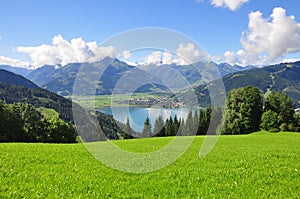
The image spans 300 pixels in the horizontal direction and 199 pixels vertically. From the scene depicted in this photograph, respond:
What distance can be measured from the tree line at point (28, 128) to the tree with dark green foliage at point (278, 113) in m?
57.9

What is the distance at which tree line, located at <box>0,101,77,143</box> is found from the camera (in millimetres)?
67812

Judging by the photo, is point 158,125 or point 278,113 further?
point 278,113

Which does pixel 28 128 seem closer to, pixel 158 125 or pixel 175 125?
pixel 158 125

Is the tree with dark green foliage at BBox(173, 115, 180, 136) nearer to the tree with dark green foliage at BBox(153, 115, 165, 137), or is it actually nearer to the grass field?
the tree with dark green foliage at BBox(153, 115, 165, 137)

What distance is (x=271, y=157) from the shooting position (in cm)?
2373

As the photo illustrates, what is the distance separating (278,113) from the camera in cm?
8556

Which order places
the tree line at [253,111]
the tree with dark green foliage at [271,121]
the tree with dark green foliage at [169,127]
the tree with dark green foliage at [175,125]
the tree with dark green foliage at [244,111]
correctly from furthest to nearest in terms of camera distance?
the tree with dark green foliage at [169,127], the tree with dark green foliage at [175,125], the tree with dark green foliage at [244,111], the tree line at [253,111], the tree with dark green foliage at [271,121]

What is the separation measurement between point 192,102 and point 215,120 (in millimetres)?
91305

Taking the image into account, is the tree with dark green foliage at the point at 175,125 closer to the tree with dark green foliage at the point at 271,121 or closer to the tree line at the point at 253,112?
the tree line at the point at 253,112

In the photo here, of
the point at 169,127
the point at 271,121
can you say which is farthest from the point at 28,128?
the point at 271,121

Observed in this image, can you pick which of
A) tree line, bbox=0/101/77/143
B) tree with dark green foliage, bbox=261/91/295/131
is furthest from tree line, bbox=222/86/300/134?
tree line, bbox=0/101/77/143

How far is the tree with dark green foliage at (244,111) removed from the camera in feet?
285

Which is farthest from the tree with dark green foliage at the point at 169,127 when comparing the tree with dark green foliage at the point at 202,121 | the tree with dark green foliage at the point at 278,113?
the tree with dark green foliage at the point at 278,113

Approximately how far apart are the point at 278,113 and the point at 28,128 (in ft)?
243
